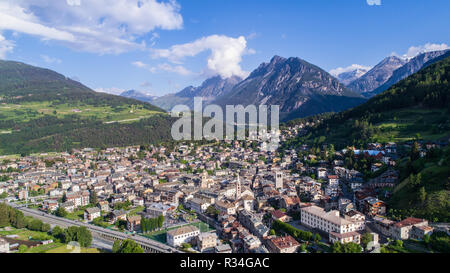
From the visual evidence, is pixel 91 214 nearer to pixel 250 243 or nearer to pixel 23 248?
pixel 23 248

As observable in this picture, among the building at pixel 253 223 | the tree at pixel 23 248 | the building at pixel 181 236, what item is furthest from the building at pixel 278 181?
the tree at pixel 23 248

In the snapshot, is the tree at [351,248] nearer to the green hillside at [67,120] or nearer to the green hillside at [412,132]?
the green hillside at [412,132]

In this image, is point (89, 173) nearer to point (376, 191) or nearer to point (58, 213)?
point (58, 213)

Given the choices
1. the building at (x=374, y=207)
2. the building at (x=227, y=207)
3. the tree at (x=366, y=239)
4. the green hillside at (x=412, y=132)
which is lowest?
the building at (x=227, y=207)

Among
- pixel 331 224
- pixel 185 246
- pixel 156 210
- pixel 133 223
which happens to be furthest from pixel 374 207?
pixel 133 223

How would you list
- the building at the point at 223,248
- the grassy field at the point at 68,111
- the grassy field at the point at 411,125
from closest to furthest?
the building at the point at 223,248, the grassy field at the point at 411,125, the grassy field at the point at 68,111
